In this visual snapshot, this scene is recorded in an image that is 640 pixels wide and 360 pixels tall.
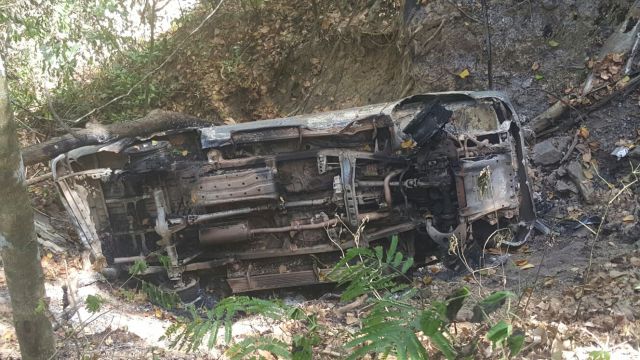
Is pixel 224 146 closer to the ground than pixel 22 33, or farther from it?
closer to the ground

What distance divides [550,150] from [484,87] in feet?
5.04

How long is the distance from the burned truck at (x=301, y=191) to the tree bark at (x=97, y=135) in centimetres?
28

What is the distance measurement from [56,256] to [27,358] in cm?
293

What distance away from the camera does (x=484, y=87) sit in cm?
766

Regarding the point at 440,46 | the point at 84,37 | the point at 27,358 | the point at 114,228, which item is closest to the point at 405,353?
the point at 27,358

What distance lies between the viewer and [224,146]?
5.21 m

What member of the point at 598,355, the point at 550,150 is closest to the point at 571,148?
the point at 550,150

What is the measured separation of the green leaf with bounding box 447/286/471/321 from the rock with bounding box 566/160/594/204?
4.41m

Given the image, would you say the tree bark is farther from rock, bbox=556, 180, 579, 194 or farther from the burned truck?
rock, bbox=556, 180, 579, 194

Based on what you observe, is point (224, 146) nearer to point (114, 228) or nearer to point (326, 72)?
point (114, 228)

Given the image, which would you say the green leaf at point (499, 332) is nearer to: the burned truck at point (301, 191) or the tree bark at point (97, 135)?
the burned truck at point (301, 191)

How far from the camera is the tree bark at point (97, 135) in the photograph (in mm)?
5633

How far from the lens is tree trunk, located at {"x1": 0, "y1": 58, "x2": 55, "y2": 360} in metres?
2.67

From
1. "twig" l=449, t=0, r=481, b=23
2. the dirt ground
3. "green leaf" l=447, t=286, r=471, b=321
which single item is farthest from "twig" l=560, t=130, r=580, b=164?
"green leaf" l=447, t=286, r=471, b=321
